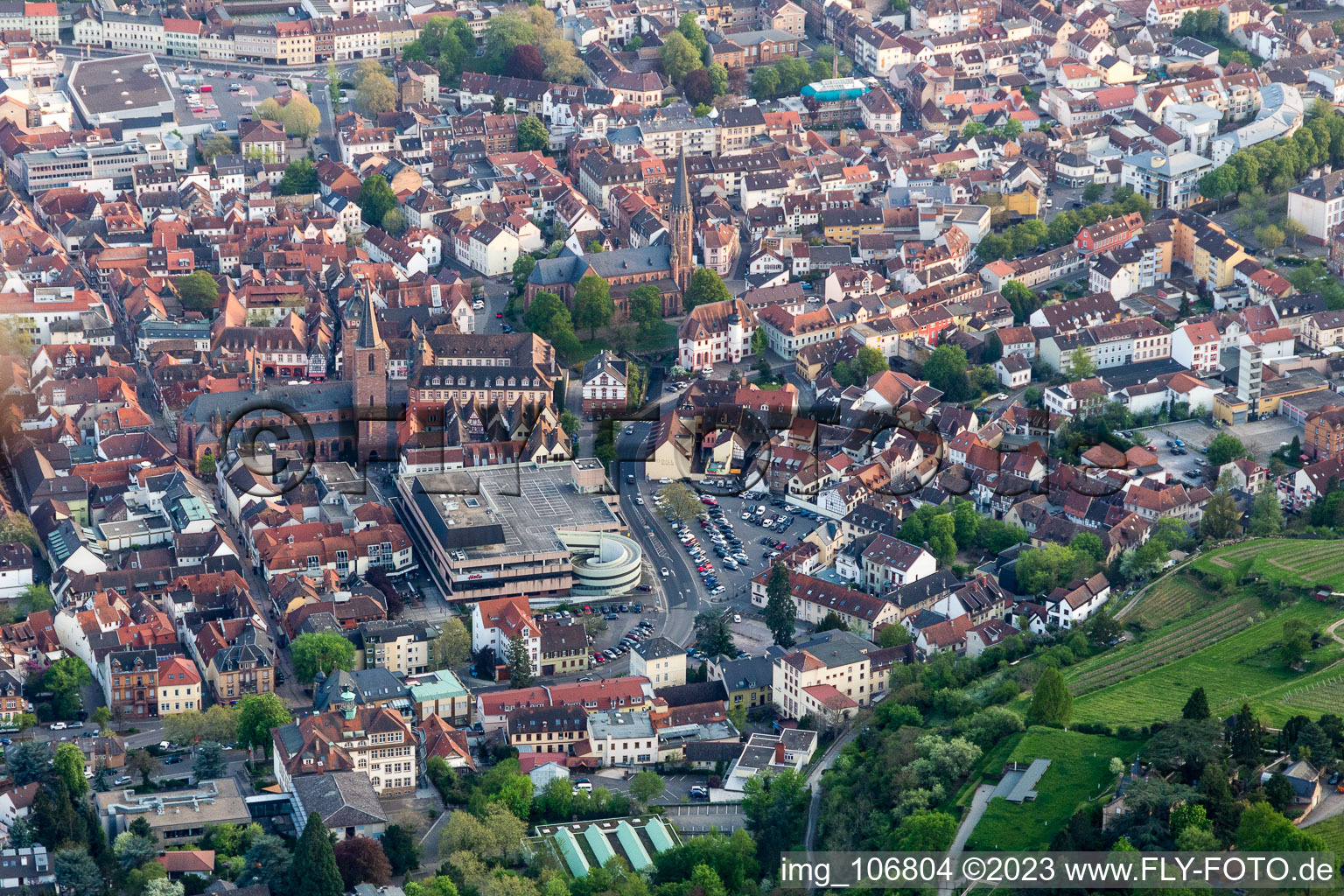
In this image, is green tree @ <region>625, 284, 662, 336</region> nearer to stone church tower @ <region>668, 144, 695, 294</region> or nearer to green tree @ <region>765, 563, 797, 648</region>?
stone church tower @ <region>668, 144, 695, 294</region>

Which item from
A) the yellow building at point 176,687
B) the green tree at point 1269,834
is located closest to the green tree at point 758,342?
the yellow building at point 176,687

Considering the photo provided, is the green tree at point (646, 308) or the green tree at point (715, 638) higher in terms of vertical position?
the green tree at point (646, 308)

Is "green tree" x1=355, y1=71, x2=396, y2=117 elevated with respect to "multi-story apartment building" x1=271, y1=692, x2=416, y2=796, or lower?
elevated

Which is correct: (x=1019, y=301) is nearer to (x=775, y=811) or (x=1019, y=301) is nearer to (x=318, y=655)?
(x=318, y=655)

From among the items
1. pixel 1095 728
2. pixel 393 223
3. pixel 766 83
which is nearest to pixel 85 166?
pixel 393 223

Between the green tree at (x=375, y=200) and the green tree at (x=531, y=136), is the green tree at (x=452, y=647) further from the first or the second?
the green tree at (x=531, y=136)

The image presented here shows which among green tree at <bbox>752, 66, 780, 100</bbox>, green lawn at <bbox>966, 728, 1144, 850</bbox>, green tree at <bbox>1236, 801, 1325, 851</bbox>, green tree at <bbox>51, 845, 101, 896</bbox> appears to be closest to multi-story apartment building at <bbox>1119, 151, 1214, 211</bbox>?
green tree at <bbox>752, 66, 780, 100</bbox>
